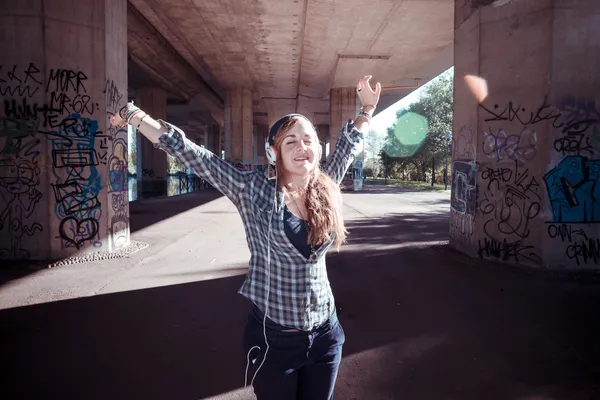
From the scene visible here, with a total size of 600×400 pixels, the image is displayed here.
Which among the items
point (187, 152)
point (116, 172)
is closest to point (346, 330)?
point (187, 152)

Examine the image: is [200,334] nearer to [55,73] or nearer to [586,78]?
[55,73]

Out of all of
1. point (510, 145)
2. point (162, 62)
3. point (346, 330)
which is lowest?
point (346, 330)

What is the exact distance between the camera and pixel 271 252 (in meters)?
1.94

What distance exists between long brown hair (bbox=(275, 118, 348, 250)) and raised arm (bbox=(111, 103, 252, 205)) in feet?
0.75

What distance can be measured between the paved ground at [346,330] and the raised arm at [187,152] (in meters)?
2.02

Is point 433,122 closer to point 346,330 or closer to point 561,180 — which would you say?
point 561,180

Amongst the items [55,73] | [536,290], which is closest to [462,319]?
[536,290]

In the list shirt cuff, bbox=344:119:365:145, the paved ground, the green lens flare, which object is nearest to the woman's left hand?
shirt cuff, bbox=344:119:365:145

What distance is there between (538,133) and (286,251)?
706 centimetres

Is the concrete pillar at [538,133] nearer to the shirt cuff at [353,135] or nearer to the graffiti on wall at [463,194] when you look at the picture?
the graffiti on wall at [463,194]

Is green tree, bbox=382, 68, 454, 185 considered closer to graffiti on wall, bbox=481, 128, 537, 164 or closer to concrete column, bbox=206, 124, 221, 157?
concrete column, bbox=206, 124, 221, 157

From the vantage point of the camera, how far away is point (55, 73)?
295 inches

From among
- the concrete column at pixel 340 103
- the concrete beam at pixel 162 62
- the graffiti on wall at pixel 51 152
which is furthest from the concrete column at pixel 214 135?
the graffiti on wall at pixel 51 152

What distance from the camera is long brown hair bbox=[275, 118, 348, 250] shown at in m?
1.92
